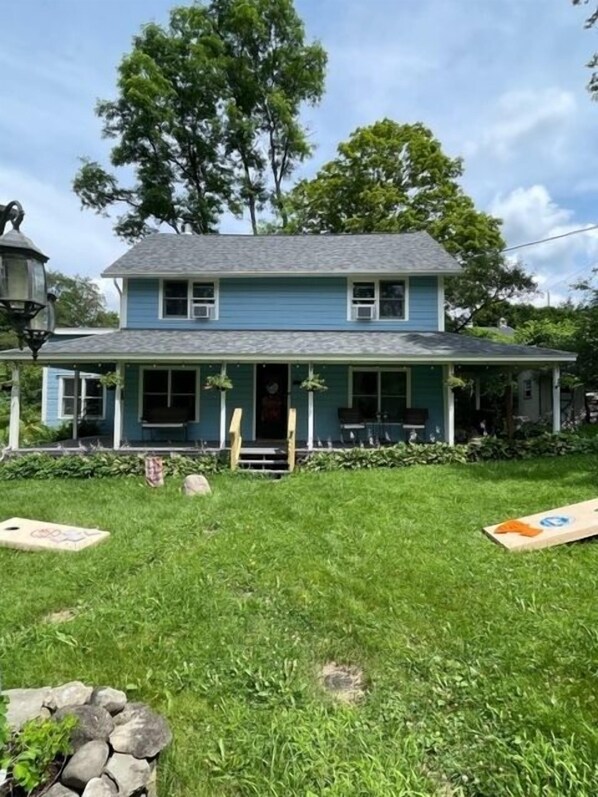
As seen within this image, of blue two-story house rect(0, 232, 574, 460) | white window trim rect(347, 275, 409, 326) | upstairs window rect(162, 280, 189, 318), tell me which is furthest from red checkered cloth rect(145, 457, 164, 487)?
white window trim rect(347, 275, 409, 326)

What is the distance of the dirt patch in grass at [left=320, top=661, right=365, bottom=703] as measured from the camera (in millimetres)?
2801

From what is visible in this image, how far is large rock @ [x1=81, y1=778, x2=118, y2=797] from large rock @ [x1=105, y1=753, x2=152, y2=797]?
0.03 metres

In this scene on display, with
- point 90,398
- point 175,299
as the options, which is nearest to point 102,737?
point 175,299

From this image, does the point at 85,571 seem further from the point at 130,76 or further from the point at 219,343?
the point at 130,76

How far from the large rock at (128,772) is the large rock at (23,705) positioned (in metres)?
0.50

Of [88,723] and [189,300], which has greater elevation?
[189,300]

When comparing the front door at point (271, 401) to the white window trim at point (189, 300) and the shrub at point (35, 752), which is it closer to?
the white window trim at point (189, 300)

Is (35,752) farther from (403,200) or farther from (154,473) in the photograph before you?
(403,200)

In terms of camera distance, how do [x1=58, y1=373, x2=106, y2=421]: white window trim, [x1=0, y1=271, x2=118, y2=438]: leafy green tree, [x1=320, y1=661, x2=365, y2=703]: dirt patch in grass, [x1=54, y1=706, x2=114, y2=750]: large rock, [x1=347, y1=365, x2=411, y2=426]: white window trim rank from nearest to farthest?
1. [x1=54, y1=706, x2=114, y2=750]: large rock
2. [x1=320, y1=661, x2=365, y2=703]: dirt patch in grass
3. [x1=347, y1=365, x2=411, y2=426]: white window trim
4. [x1=58, y1=373, x2=106, y2=421]: white window trim
5. [x1=0, y1=271, x2=118, y2=438]: leafy green tree

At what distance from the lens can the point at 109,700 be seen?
8.23 ft

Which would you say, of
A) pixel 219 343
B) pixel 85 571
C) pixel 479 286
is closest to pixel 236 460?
pixel 219 343

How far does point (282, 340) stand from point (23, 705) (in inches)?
402

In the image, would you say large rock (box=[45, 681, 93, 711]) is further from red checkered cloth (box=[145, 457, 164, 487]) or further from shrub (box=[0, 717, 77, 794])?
red checkered cloth (box=[145, 457, 164, 487])

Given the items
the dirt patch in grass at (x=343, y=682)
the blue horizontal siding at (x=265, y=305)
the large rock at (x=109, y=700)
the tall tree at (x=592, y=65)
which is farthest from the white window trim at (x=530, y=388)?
the large rock at (x=109, y=700)
